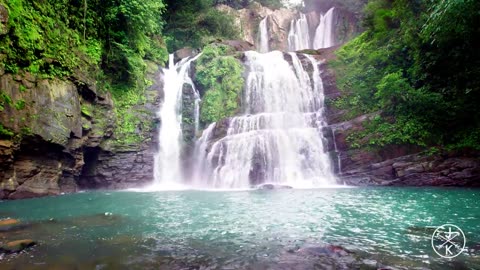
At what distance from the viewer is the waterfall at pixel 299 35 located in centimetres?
3784

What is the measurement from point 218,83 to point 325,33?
68.0ft

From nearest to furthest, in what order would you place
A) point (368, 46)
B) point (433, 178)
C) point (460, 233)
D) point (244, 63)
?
point (460, 233) < point (433, 178) < point (368, 46) < point (244, 63)

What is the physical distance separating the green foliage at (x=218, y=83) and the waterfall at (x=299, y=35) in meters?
16.6

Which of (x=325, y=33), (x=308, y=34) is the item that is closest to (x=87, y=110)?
(x=325, y=33)

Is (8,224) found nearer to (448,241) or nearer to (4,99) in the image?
(4,99)

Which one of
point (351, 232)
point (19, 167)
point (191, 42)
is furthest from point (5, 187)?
point (191, 42)

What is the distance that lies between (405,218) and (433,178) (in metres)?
7.96

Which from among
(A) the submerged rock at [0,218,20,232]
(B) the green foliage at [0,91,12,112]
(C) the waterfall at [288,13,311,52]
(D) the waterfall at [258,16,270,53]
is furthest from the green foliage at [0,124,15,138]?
(C) the waterfall at [288,13,311,52]

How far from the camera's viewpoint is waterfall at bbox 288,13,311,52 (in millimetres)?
37844

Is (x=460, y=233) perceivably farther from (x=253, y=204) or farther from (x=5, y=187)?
(x=5, y=187)

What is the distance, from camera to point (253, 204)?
425 inches

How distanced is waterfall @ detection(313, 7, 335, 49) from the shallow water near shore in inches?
1106

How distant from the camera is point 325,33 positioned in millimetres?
37281

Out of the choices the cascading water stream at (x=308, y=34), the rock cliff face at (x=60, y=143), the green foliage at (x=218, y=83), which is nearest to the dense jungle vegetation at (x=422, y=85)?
the green foliage at (x=218, y=83)
